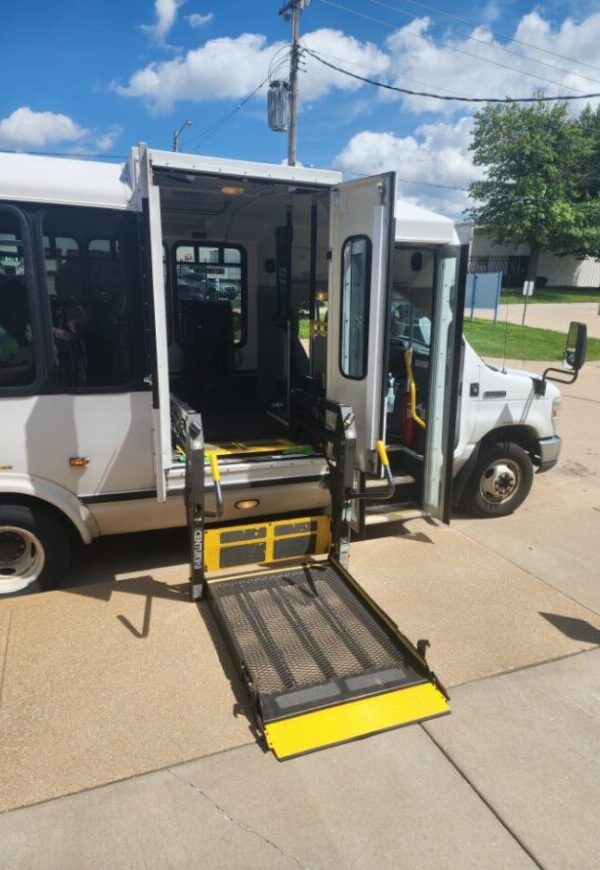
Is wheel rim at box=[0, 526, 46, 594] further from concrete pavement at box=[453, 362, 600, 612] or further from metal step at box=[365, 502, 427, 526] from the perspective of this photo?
concrete pavement at box=[453, 362, 600, 612]

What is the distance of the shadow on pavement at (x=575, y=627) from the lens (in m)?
3.91

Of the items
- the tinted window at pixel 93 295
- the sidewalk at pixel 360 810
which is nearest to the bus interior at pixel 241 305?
the tinted window at pixel 93 295

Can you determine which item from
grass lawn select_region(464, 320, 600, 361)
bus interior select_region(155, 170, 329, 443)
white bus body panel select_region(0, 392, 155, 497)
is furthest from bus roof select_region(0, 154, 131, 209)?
grass lawn select_region(464, 320, 600, 361)

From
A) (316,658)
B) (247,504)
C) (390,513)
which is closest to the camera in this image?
(316,658)

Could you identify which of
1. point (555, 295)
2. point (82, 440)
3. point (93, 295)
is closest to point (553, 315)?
point (555, 295)

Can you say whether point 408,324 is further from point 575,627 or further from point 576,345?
point 575,627

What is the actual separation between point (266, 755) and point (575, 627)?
2324mm

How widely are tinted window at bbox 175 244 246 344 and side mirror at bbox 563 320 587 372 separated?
345cm

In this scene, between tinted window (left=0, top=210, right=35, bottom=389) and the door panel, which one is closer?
tinted window (left=0, top=210, right=35, bottom=389)

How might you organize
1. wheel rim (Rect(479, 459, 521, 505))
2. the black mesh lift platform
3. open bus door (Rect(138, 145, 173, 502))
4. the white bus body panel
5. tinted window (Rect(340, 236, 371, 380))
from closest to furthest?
the black mesh lift platform
open bus door (Rect(138, 145, 173, 502))
the white bus body panel
tinted window (Rect(340, 236, 371, 380))
wheel rim (Rect(479, 459, 521, 505))

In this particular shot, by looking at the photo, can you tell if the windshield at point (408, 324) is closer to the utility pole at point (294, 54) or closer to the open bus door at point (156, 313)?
the open bus door at point (156, 313)

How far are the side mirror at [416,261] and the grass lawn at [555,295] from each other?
97.4ft

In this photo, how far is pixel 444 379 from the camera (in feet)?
15.4

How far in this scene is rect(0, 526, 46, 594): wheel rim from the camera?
409 cm
